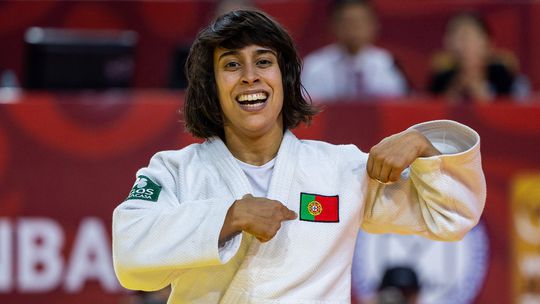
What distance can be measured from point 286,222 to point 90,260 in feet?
9.77

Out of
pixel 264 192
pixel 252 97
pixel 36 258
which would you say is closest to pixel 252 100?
pixel 252 97

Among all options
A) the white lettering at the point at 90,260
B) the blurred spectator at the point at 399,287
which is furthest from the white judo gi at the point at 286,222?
the white lettering at the point at 90,260

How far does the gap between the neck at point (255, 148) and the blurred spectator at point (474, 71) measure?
3.67 meters

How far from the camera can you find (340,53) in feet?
22.6

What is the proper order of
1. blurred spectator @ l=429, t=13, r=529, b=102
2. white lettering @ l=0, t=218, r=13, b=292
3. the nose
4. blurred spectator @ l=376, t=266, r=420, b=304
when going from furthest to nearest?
blurred spectator @ l=429, t=13, r=529, b=102
white lettering @ l=0, t=218, r=13, b=292
blurred spectator @ l=376, t=266, r=420, b=304
the nose

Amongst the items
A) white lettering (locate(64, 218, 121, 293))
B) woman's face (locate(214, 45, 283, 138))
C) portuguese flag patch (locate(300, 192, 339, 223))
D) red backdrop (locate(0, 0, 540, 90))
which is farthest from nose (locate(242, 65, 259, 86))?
red backdrop (locate(0, 0, 540, 90))

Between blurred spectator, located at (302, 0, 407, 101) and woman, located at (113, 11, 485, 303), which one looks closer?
woman, located at (113, 11, 485, 303)

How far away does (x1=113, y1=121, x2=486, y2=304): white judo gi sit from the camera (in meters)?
2.78

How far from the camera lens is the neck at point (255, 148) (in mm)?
3090

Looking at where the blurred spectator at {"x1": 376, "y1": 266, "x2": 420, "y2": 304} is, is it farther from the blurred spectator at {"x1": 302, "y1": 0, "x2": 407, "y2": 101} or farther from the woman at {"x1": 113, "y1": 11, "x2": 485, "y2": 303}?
the woman at {"x1": 113, "y1": 11, "x2": 485, "y2": 303}

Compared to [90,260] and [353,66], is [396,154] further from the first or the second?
[353,66]

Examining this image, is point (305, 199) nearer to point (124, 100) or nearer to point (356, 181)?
point (356, 181)

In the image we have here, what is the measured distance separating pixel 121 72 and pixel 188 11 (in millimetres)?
1410

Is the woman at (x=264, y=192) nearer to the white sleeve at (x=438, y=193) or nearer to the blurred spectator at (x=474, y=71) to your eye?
the white sleeve at (x=438, y=193)
